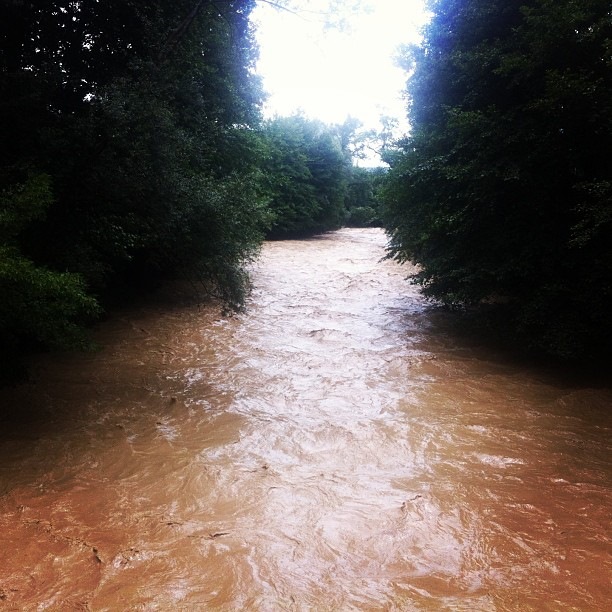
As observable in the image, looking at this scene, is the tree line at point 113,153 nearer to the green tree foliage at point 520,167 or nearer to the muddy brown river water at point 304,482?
the muddy brown river water at point 304,482

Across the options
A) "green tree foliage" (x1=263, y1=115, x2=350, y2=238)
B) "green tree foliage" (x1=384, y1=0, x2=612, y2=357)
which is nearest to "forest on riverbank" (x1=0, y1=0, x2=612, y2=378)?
"green tree foliage" (x1=384, y1=0, x2=612, y2=357)

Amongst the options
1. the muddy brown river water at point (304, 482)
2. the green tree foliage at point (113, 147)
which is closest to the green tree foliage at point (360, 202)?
the green tree foliage at point (113, 147)

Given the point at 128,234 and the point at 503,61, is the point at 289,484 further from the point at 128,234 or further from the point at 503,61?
the point at 503,61

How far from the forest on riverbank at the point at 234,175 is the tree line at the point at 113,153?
0.03 m

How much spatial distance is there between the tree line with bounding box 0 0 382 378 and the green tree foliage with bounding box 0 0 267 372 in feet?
0.06

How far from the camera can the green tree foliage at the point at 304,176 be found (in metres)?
21.4

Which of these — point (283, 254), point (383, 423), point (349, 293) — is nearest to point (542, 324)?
point (383, 423)

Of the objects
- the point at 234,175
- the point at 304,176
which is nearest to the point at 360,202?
the point at 304,176

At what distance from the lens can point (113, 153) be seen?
539 cm

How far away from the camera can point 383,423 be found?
4.90 meters

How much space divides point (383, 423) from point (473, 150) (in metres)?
4.52

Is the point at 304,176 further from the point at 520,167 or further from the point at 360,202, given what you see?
the point at 520,167

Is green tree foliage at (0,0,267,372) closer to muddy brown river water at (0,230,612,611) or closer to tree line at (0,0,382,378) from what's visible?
tree line at (0,0,382,378)

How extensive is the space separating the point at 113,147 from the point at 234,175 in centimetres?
384
